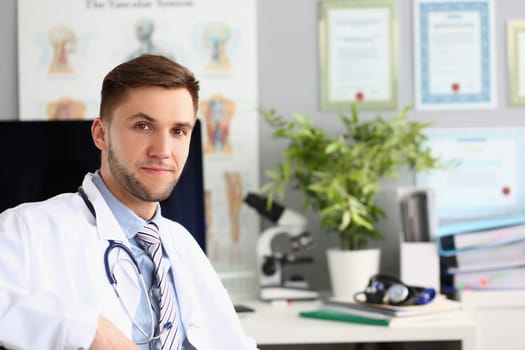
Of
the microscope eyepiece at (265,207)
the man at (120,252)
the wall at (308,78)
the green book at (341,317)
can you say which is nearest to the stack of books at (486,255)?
the wall at (308,78)

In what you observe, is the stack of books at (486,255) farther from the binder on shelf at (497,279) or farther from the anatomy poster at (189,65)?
the anatomy poster at (189,65)

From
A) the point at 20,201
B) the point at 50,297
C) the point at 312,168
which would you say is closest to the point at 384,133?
the point at 312,168

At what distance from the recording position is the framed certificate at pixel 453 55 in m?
2.72

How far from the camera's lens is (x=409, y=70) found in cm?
273

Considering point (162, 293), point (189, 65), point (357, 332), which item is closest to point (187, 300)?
point (162, 293)

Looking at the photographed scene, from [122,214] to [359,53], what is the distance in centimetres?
147

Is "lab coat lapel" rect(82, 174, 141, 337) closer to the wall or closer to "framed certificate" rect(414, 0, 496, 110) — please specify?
the wall

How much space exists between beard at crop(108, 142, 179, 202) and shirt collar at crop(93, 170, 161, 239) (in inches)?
1.5

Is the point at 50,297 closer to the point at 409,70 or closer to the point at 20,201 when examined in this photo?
the point at 20,201

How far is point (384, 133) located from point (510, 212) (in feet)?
1.84

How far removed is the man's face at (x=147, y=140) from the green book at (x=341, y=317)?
35.8 inches

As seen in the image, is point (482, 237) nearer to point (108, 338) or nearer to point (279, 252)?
point (279, 252)

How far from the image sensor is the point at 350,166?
2512mm

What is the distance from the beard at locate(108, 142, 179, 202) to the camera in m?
1.43
